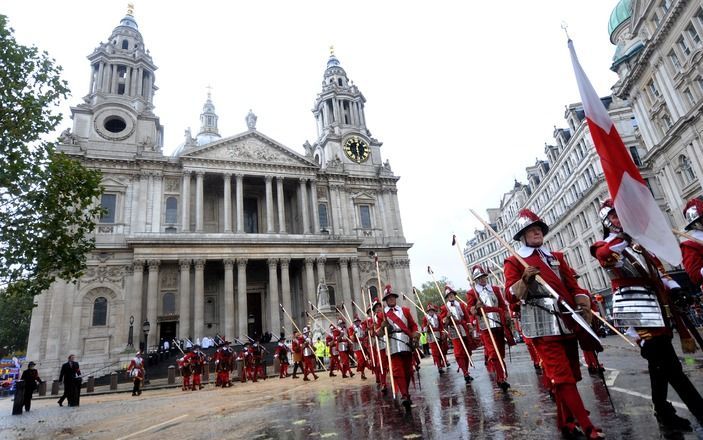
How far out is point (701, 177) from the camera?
23.0 meters

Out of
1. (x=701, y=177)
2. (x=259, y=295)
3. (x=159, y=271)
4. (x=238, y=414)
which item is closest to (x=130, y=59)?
(x=159, y=271)

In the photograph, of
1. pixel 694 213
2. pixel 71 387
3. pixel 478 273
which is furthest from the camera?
pixel 71 387

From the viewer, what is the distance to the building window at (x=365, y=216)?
133 ft

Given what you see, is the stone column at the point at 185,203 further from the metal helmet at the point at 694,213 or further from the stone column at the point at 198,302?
the metal helmet at the point at 694,213

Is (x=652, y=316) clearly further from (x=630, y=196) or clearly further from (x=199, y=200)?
(x=199, y=200)

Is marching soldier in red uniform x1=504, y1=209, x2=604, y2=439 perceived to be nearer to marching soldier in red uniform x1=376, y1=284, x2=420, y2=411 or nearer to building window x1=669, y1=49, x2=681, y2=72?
marching soldier in red uniform x1=376, y1=284, x2=420, y2=411

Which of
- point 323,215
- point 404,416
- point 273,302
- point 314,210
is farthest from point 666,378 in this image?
point 323,215

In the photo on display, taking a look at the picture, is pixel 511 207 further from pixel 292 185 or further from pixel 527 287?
pixel 527 287

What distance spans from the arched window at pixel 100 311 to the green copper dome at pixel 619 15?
4902 centimetres

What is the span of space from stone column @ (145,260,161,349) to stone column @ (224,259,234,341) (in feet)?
15.4

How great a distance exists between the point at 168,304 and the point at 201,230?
6.14 m

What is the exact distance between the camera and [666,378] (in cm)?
392

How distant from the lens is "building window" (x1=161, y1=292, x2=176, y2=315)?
2966cm

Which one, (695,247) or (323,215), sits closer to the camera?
(695,247)
